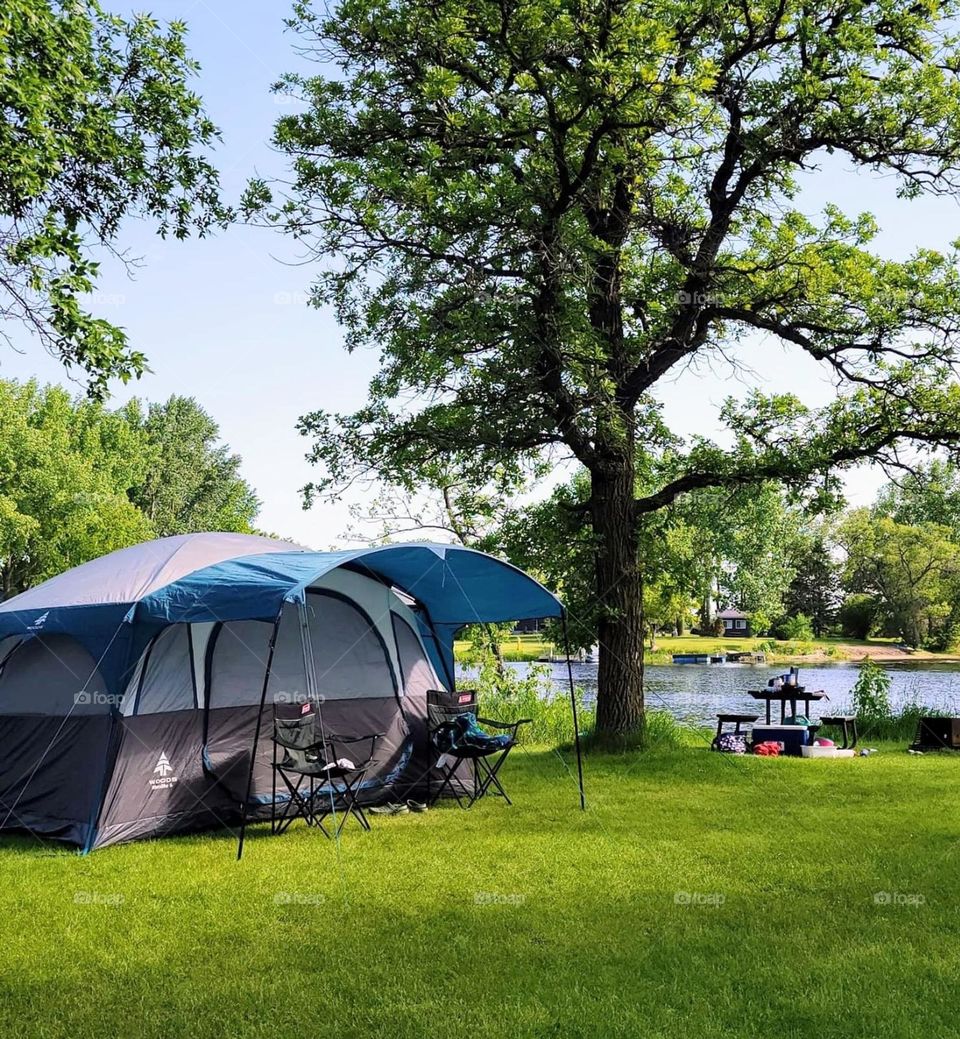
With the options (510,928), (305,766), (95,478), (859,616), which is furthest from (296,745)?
(859,616)

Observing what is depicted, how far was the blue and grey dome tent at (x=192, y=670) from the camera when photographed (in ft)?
21.2

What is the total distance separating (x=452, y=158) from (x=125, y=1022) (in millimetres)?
7488

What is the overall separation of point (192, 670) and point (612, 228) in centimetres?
628

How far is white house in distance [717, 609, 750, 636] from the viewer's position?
5356 cm

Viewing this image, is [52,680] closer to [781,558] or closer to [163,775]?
[163,775]

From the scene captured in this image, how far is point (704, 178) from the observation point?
33.5ft

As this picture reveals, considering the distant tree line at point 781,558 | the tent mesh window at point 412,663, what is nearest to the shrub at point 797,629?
the distant tree line at point 781,558

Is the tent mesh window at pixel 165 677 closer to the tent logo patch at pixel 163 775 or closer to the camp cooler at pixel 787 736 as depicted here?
the tent logo patch at pixel 163 775

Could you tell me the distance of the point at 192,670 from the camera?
7055 millimetres

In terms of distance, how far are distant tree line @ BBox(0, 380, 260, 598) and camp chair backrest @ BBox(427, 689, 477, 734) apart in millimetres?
22419

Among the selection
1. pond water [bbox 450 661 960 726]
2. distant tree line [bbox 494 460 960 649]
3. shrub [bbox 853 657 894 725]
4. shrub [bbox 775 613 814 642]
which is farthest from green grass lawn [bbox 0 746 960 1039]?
shrub [bbox 775 613 814 642]

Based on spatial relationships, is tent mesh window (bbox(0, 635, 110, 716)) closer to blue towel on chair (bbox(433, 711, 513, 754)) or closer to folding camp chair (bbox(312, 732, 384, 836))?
folding camp chair (bbox(312, 732, 384, 836))

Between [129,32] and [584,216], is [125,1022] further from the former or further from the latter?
[584,216]

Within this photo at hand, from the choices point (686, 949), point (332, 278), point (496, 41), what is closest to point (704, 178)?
point (496, 41)
